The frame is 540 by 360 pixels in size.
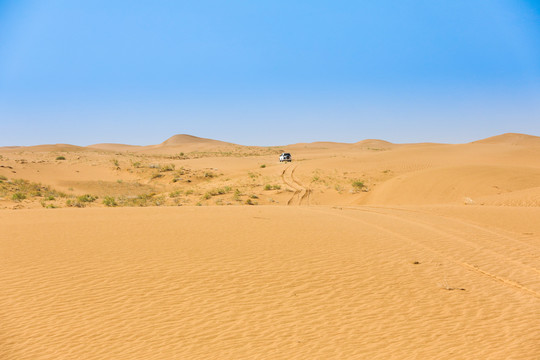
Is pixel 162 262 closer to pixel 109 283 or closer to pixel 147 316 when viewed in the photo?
pixel 109 283

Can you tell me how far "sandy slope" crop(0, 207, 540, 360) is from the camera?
218 inches

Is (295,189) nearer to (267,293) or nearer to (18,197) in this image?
(18,197)

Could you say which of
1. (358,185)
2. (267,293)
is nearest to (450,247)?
(267,293)

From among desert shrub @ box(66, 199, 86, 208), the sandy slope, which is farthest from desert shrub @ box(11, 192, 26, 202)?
the sandy slope

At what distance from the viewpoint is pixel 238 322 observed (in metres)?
6.25

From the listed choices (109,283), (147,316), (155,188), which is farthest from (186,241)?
(155,188)

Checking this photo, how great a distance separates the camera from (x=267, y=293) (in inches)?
290

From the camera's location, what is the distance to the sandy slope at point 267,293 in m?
5.54

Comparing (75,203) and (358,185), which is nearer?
(75,203)

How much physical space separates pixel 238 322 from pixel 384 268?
377 centimetres

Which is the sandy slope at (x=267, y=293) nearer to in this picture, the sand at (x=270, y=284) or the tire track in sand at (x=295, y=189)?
the sand at (x=270, y=284)

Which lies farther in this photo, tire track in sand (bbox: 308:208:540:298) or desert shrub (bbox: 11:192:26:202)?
desert shrub (bbox: 11:192:26:202)

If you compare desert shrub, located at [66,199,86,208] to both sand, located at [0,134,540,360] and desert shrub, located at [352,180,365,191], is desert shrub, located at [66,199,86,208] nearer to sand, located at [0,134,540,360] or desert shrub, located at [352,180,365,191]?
sand, located at [0,134,540,360]

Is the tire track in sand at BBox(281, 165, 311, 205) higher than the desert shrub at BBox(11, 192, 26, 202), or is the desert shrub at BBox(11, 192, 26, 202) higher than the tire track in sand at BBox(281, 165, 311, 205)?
the tire track in sand at BBox(281, 165, 311, 205)
